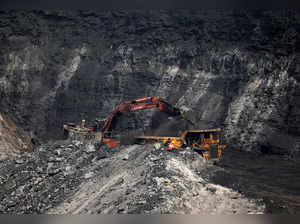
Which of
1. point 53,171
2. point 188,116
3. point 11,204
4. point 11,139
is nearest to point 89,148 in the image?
point 53,171

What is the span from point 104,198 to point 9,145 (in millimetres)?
7587

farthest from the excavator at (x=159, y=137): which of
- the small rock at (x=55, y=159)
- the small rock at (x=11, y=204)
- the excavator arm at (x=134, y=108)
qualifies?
the small rock at (x=11, y=204)

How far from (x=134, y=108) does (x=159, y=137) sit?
4.82 ft

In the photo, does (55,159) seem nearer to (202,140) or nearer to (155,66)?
(202,140)

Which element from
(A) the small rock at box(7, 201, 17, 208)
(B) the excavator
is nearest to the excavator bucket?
(B) the excavator

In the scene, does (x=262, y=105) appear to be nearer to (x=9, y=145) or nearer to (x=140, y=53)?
(x=140, y=53)

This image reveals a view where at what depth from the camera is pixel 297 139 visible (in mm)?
13039

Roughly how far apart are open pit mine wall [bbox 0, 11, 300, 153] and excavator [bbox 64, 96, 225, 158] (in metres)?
3.15

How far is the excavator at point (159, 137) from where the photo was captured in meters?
10.9

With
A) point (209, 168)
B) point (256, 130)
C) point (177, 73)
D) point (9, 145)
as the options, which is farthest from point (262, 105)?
point (9, 145)

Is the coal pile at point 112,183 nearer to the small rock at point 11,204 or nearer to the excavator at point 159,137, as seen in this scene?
the small rock at point 11,204

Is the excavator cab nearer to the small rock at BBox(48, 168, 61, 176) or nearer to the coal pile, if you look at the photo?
the coal pile

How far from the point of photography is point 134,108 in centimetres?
1162

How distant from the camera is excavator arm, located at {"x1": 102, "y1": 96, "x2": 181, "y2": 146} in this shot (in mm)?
11633
